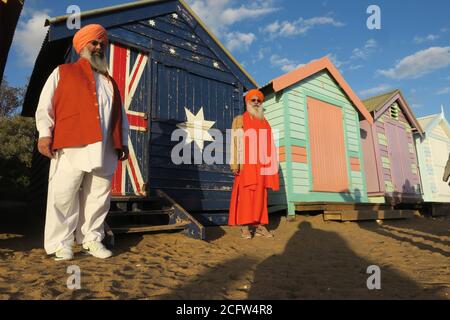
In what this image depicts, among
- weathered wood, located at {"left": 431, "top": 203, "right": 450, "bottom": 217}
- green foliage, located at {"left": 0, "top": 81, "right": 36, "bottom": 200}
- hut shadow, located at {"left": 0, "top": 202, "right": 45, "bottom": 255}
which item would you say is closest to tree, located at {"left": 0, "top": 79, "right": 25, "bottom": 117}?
green foliage, located at {"left": 0, "top": 81, "right": 36, "bottom": 200}

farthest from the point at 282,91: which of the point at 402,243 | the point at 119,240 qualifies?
the point at 119,240

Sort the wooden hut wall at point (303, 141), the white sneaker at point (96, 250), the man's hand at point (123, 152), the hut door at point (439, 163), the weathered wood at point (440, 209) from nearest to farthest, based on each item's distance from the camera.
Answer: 1. the white sneaker at point (96, 250)
2. the man's hand at point (123, 152)
3. the wooden hut wall at point (303, 141)
4. the weathered wood at point (440, 209)
5. the hut door at point (439, 163)

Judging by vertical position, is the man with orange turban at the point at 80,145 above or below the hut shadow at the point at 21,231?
above

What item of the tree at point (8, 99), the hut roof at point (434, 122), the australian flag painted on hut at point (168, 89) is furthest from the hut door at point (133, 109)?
the tree at point (8, 99)

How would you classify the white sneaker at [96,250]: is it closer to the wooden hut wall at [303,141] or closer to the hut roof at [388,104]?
the wooden hut wall at [303,141]

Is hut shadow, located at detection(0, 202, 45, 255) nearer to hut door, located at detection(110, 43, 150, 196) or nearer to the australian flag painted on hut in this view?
the australian flag painted on hut

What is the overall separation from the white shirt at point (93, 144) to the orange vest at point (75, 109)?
50 millimetres

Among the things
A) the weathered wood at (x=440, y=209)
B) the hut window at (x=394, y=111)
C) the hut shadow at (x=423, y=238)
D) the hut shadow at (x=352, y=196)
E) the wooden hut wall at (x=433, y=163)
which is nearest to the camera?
the hut shadow at (x=423, y=238)

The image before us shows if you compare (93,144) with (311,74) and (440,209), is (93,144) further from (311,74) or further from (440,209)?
(440,209)

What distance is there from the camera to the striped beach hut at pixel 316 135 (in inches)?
288

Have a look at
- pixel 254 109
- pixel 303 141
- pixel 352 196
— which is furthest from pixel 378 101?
pixel 254 109

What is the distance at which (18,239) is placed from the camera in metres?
4.13

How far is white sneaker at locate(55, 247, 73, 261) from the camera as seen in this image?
2766 mm

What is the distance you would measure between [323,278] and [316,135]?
18.6ft
